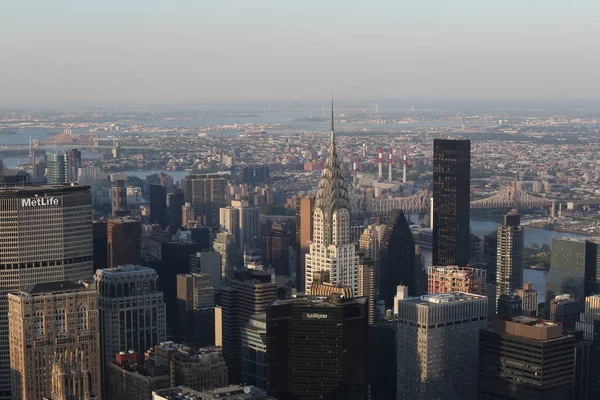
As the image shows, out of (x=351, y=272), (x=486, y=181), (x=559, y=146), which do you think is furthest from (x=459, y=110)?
(x=351, y=272)

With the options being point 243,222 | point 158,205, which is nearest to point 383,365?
point 243,222

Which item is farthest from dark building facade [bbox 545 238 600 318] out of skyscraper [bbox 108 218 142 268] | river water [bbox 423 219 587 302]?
skyscraper [bbox 108 218 142 268]

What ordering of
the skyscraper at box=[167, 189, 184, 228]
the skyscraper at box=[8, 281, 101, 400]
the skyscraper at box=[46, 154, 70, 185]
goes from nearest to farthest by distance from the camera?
the skyscraper at box=[8, 281, 101, 400] → the skyscraper at box=[46, 154, 70, 185] → the skyscraper at box=[167, 189, 184, 228]

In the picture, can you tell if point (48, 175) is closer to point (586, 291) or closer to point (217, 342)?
point (217, 342)

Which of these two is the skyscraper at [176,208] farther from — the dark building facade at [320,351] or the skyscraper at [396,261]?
the dark building facade at [320,351]

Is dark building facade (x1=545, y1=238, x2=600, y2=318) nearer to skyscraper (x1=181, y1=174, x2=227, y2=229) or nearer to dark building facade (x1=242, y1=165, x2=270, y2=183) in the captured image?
skyscraper (x1=181, y1=174, x2=227, y2=229)

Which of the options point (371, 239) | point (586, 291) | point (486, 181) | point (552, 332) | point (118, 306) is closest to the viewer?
point (552, 332)
